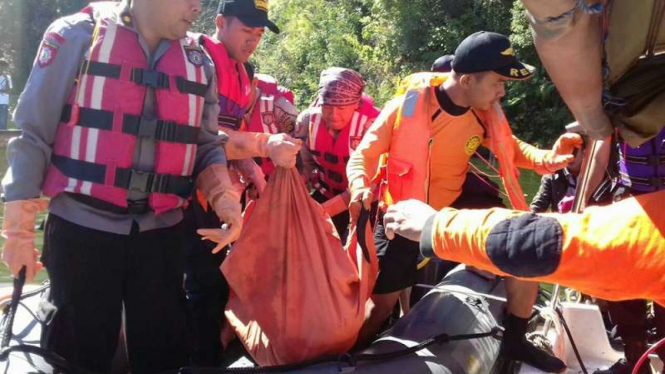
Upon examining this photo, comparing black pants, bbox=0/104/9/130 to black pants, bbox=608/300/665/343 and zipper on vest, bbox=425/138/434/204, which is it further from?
black pants, bbox=608/300/665/343

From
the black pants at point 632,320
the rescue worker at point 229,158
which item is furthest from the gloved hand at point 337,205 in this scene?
the black pants at point 632,320

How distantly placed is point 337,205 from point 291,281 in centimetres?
117

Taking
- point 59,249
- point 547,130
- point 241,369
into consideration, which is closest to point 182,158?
point 59,249

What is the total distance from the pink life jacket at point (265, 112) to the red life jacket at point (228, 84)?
1.11 feet

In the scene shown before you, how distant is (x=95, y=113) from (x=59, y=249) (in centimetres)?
41

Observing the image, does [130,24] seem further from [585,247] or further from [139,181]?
[585,247]

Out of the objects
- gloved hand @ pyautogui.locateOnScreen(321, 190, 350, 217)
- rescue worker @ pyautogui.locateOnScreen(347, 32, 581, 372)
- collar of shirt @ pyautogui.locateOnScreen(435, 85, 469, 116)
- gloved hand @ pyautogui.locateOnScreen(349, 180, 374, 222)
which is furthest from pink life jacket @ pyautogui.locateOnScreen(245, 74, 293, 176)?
collar of shirt @ pyautogui.locateOnScreen(435, 85, 469, 116)

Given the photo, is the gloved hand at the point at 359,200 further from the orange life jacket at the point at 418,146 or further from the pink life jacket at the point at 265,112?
the pink life jacket at the point at 265,112

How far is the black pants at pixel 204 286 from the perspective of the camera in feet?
10.2

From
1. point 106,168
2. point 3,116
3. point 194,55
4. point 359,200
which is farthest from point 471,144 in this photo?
point 3,116

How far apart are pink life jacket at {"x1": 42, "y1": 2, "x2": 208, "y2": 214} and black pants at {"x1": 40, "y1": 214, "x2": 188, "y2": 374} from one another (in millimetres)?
116

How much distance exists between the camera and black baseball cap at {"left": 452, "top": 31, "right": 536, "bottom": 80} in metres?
3.19

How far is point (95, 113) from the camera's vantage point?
7.27 feet

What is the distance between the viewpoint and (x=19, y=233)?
2117mm
